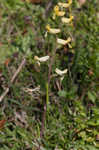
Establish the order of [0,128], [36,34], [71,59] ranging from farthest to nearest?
[36,34] → [71,59] → [0,128]

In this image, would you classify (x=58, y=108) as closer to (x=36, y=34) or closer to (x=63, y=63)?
(x=63, y=63)

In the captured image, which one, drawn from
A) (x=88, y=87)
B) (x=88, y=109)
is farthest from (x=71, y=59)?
(x=88, y=109)

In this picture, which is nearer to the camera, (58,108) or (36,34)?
(58,108)

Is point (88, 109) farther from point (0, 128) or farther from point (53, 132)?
point (0, 128)

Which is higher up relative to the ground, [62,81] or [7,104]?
[62,81]

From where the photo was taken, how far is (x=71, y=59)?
105 inches

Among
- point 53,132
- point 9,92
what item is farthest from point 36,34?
point 53,132

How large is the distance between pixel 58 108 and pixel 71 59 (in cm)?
66

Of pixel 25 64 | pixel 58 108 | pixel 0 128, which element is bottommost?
pixel 0 128

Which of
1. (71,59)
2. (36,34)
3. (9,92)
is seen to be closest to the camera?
(9,92)

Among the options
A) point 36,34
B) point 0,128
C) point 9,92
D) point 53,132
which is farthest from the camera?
point 36,34

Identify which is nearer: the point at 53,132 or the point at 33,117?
the point at 53,132

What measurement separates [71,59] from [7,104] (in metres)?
0.74

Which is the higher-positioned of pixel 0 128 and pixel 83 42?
pixel 83 42
